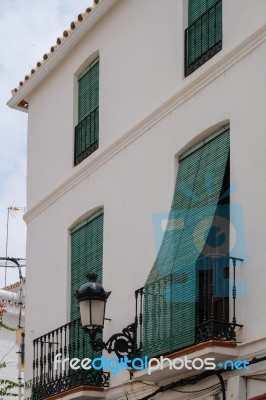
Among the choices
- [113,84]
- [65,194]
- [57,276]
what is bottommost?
[57,276]

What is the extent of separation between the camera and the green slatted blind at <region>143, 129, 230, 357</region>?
12.2 metres

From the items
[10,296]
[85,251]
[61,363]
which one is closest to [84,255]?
[85,251]

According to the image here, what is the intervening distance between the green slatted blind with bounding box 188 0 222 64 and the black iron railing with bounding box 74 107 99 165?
7.76 feet

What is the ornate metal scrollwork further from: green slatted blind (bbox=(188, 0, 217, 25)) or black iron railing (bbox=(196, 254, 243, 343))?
green slatted blind (bbox=(188, 0, 217, 25))

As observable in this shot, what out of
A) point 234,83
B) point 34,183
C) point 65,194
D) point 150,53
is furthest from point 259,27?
point 34,183

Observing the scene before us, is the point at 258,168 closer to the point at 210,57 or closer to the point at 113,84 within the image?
the point at 210,57

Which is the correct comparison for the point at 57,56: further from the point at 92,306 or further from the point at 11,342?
the point at 11,342

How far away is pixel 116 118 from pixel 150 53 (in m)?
1.04

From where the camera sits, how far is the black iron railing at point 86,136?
612 inches

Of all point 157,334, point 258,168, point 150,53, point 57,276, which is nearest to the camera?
point 258,168

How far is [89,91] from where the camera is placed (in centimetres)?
1595

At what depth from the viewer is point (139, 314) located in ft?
43.9

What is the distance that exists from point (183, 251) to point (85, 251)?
292 cm

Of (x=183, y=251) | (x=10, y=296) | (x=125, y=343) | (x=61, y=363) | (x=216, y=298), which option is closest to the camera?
(x=216, y=298)
